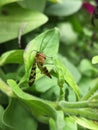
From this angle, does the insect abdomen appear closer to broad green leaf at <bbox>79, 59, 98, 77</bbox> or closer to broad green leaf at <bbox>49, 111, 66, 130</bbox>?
broad green leaf at <bbox>49, 111, 66, 130</bbox>

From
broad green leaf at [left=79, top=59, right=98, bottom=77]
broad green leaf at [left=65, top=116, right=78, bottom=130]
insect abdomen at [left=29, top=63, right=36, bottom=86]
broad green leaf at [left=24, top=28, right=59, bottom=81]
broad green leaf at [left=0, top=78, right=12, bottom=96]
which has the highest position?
broad green leaf at [left=24, top=28, right=59, bottom=81]

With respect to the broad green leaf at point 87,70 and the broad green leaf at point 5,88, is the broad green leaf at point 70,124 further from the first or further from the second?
the broad green leaf at point 87,70

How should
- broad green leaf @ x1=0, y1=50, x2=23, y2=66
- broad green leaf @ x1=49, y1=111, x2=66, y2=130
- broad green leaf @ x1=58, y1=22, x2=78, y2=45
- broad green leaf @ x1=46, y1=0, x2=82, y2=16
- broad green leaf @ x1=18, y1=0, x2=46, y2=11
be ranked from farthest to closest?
1. broad green leaf @ x1=58, y1=22, x2=78, y2=45
2. broad green leaf @ x1=46, y1=0, x2=82, y2=16
3. broad green leaf @ x1=18, y1=0, x2=46, y2=11
4. broad green leaf @ x1=0, y1=50, x2=23, y2=66
5. broad green leaf @ x1=49, y1=111, x2=66, y2=130

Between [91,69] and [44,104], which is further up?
[44,104]

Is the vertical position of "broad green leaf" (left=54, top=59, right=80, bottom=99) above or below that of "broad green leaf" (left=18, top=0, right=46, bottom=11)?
above

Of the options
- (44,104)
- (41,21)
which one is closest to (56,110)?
(44,104)

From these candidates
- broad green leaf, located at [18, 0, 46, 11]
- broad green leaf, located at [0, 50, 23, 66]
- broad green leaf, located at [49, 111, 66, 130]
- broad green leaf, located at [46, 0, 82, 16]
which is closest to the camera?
broad green leaf, located at [49, 111, 66, 130]

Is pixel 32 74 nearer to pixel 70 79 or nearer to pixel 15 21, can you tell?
pixel 70 79

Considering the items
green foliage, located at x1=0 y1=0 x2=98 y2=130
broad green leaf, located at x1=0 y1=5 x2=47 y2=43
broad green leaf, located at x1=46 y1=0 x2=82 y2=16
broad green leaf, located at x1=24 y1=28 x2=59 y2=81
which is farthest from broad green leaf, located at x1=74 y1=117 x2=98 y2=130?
broad green leaf, located at x1=46 y1=0 x2=82 y2=16

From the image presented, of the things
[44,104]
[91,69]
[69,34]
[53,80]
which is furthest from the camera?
[69,34]
